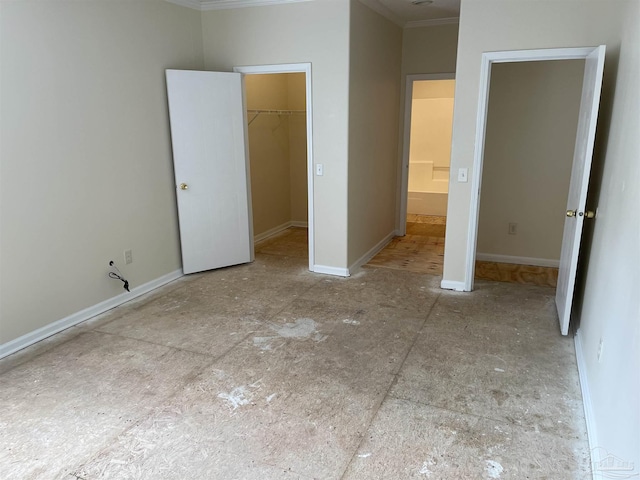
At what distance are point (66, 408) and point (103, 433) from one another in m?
0.35

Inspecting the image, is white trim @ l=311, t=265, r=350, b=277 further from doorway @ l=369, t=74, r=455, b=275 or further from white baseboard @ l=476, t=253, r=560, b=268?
white baseboard @ l=476, t=253, r=560, b=268

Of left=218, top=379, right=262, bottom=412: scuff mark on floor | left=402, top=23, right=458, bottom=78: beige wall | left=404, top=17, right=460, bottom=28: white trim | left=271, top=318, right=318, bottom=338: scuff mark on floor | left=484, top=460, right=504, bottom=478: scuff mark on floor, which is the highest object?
left=404, top=17, right=460, bottom=28: white trim

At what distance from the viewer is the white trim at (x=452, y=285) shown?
158 inches

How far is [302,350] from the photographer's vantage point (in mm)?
2971

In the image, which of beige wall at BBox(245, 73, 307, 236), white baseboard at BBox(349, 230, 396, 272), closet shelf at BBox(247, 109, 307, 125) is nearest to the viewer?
white baseboard at BBox(349, 230, 396, 272)

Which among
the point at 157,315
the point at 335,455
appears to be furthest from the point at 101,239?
the point at 335,455

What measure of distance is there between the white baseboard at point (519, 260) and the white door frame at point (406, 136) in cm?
132

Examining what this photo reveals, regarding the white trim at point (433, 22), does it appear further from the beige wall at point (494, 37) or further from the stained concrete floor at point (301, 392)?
the stained concrete floor at point (301, 392)

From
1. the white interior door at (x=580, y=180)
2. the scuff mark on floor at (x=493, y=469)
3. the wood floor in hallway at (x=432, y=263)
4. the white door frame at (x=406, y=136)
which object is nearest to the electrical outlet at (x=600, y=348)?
the scuff mark on floor at (x=493, y=469)

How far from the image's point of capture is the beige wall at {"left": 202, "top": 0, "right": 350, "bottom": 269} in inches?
157

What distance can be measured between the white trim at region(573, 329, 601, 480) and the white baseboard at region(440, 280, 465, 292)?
1.15 metres

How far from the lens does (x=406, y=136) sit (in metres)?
5.75

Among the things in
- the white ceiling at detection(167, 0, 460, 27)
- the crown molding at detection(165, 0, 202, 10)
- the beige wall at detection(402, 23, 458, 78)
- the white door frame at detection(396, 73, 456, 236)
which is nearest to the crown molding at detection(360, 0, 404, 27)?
the white ceiling at detection(167, 0, 460, 27)

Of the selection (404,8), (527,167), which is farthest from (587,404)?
(404,8)
